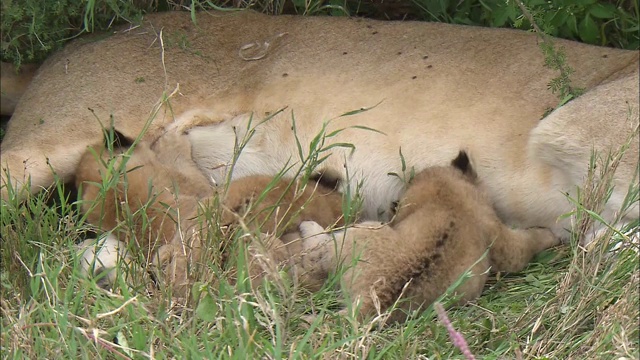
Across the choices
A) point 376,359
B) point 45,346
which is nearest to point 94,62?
point 45,346

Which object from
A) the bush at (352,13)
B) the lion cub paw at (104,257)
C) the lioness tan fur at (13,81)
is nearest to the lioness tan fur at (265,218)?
the lion cub paw at (104,257)

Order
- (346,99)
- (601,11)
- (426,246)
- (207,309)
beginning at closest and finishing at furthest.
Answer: (207,309) < (426,246) < (346,99) < (601,11)

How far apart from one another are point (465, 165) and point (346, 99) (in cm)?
71

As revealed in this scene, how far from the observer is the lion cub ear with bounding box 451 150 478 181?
443cm

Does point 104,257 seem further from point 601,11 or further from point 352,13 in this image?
point 601,11

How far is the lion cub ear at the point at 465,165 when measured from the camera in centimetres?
443

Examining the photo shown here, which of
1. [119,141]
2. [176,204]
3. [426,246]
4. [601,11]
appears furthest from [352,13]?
[426,246]

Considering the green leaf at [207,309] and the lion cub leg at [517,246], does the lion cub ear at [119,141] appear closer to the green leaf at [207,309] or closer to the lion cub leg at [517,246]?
the green leaf at [207,309]

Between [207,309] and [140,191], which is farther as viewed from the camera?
Answer: [140,191]

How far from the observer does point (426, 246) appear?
380 centimetres

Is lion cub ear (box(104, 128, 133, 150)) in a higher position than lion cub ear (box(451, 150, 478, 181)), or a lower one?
lower

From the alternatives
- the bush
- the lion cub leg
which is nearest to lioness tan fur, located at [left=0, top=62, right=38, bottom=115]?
the bush

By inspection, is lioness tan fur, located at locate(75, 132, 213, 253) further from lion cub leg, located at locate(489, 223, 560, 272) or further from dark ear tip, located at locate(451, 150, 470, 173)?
lion cub leg, located at locate(489, 223, 560, 272)

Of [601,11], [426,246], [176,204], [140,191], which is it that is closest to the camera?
[426,246]
